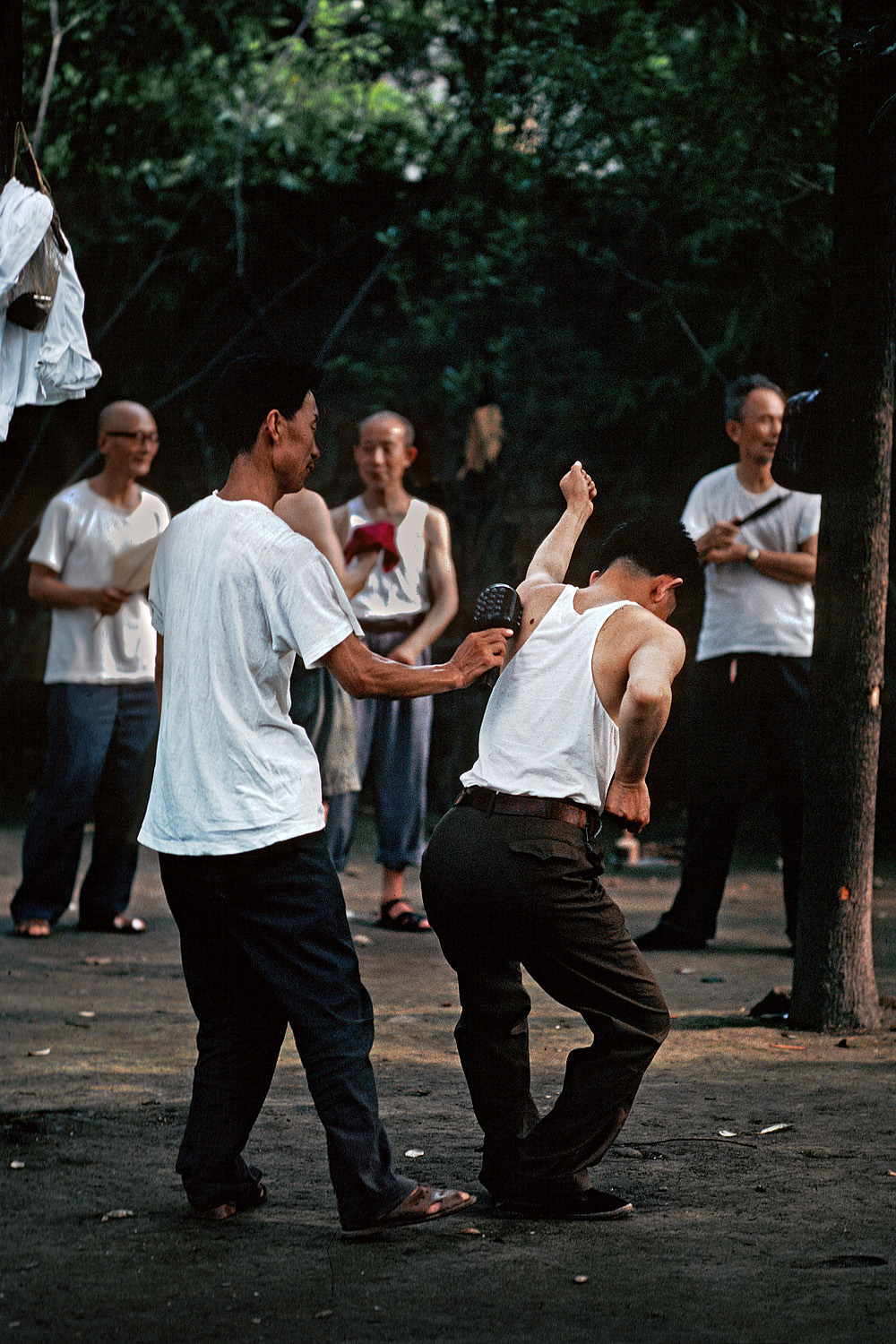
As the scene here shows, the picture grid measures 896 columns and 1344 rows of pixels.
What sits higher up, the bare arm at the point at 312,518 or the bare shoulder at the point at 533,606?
the bare arm at the point at 312,518

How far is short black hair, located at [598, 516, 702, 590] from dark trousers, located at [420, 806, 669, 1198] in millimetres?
751

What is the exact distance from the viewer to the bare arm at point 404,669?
3.39 m

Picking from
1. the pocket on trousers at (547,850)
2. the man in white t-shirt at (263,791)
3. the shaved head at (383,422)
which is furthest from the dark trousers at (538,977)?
the shaved head at (383,422)

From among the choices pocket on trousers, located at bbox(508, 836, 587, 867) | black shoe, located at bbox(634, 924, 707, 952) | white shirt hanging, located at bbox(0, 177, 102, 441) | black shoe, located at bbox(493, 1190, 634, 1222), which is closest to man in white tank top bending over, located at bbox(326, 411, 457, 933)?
black shoe, located at bbox(634, 924, 707, 952)

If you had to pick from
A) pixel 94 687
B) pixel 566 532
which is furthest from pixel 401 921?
pixel 566 532

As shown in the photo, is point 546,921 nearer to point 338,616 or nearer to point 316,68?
point 338,616

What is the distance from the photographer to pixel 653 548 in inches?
158

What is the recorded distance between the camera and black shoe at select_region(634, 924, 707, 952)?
22.9ft

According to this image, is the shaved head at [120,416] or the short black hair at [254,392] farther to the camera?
the shaved head at [120,416]

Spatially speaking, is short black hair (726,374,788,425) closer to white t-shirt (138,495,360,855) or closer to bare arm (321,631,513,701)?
bare arm (321,631,513,701)

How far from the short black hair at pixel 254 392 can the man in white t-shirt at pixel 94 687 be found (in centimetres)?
367

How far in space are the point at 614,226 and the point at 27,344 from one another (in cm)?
804

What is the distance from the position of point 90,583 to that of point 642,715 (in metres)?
4.25

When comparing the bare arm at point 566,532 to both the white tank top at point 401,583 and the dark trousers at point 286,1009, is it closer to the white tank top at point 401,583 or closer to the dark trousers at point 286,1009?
the dark trousers at point 286,1009
